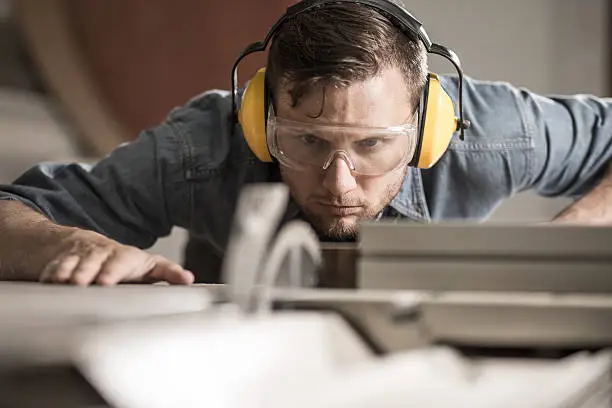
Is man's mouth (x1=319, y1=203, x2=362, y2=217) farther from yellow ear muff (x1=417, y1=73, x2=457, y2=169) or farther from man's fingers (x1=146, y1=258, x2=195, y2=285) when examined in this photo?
man's fingers (x1=146, y1=258, x2=195, y2=285)

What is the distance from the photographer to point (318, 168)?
1.18m

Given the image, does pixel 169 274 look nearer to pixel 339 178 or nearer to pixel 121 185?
pixel 339 178

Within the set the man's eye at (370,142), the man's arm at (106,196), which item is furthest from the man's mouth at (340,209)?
the man's arm at (106,196)

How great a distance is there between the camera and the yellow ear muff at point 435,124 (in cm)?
121

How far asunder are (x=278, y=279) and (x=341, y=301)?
8cm

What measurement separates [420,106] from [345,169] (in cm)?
17

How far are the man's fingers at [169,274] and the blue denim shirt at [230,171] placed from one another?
0.47 metres

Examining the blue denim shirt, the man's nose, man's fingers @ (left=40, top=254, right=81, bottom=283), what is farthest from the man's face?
man's fingers @ (left=40, top=254, right=81, bottom=283)

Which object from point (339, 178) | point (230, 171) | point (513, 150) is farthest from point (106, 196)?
point (513, 150)

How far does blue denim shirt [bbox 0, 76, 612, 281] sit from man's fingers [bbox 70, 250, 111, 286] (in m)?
0.49

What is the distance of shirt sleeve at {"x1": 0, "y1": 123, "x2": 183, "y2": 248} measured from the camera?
1418 millimetres

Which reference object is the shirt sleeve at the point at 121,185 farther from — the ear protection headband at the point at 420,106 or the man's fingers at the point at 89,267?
the man's fingers at the point at 89,267

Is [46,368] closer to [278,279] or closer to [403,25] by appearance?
[278,279]

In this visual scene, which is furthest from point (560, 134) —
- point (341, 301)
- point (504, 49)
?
point (504, 49)
